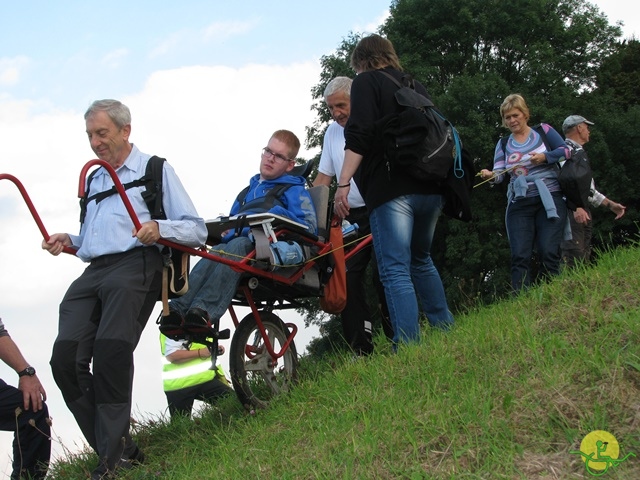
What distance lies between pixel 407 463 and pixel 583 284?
2450 mm

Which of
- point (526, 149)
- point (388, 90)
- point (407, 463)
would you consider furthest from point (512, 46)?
point (407, 463)

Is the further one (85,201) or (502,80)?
(502,80)

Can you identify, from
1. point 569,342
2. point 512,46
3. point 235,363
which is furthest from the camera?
point 512,46

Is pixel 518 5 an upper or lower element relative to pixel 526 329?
upper

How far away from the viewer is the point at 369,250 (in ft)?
24.0

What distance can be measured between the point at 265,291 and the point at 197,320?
80 cm

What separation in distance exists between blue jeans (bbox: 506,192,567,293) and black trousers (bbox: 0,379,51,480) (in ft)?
13.5

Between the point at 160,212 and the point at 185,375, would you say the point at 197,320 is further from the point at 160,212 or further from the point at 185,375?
the point at 185,375

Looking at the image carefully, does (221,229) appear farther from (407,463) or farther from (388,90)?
(407,463)

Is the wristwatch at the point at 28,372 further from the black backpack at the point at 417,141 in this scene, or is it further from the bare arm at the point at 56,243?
the black backpack at the point at 417,141

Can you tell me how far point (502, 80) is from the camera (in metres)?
27.3

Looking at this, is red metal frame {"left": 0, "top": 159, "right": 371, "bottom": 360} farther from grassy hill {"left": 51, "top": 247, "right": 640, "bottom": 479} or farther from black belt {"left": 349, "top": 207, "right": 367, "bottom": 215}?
black belt {"left": 349, "top": 207, "right": 367, "bottom": 215}

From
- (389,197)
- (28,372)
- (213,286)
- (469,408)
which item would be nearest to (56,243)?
(213,286)

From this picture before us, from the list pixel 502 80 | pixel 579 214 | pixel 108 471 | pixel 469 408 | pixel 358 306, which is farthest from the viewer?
pixel 502 80
